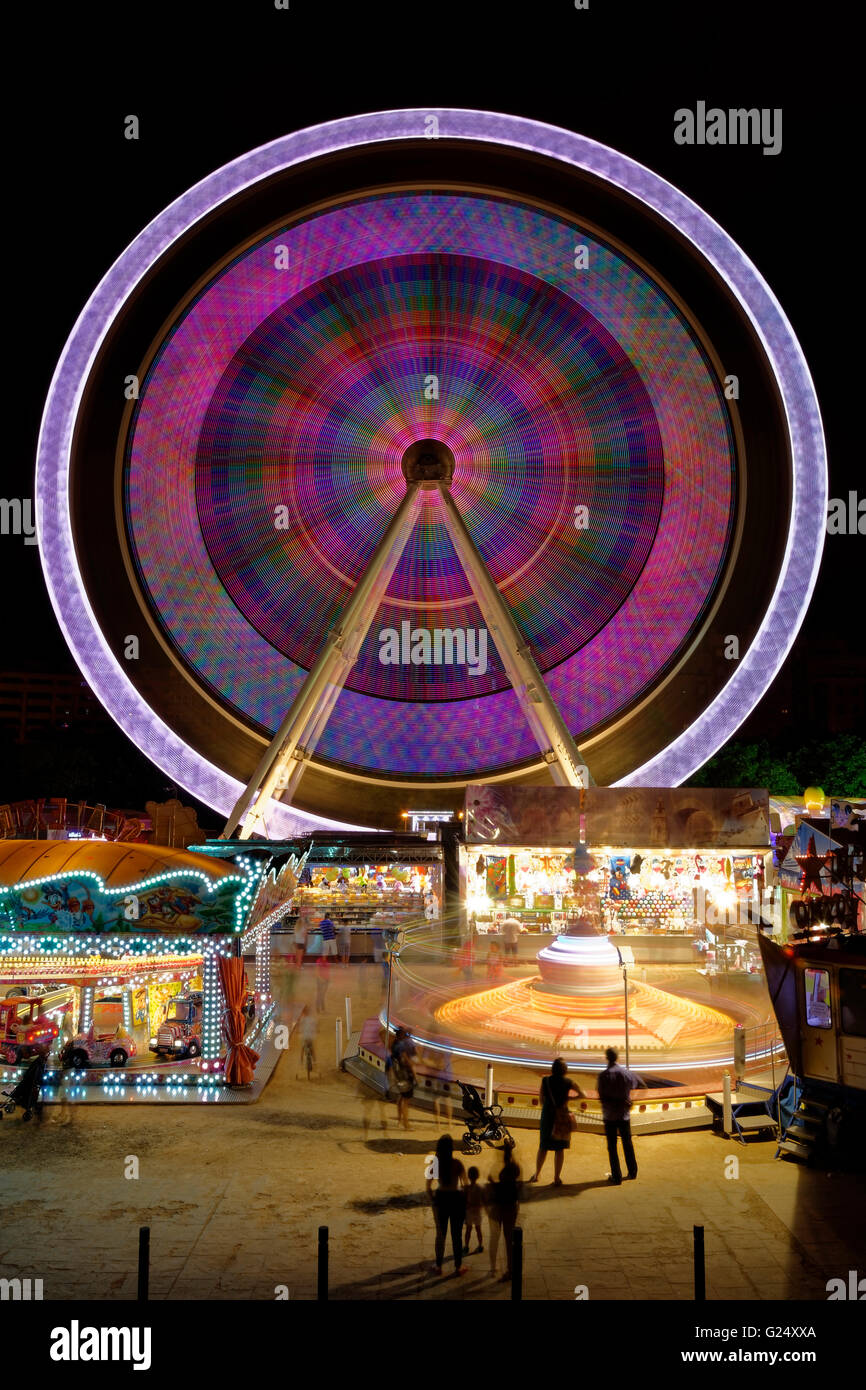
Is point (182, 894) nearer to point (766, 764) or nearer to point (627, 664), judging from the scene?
point (627, 664)

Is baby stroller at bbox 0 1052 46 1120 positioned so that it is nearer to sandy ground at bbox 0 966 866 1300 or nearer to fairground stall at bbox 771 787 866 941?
sandy ground at bbox 0 966 866 1300

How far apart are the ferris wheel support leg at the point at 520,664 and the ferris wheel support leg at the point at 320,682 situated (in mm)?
1698

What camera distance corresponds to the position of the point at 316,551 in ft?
86.4

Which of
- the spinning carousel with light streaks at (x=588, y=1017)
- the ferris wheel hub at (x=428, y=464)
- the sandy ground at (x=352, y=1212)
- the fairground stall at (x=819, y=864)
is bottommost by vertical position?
the sandy ground at (x=352, y=1212)

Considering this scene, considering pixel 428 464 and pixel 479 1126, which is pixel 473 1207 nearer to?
pixel 479 1126

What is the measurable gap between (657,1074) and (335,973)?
1020cm

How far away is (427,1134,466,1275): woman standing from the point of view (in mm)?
6848

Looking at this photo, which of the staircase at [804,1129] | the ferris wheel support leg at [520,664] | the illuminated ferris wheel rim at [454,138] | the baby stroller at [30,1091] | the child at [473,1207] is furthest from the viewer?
the ferris wheel support leg at [520,664]

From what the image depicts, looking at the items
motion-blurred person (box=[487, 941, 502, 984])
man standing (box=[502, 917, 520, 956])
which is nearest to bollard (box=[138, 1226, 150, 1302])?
motion-blurred person (box=[487, 941, 502, 984])

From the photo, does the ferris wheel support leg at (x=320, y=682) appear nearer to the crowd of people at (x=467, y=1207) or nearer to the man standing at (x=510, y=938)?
the man standing at (x=510, y=938)

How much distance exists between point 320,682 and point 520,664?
478 centimetres

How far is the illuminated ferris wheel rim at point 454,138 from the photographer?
23.0 metres

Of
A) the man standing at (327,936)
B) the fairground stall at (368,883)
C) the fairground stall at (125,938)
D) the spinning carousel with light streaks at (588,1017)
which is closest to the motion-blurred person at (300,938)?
the fairground stall at (368,883)

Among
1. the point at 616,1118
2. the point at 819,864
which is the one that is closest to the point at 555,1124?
the point at 616,1118
